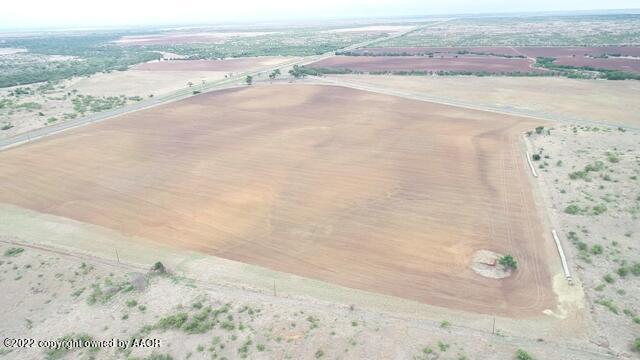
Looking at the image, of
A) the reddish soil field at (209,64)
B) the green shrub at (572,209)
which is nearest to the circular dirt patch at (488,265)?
the green shrub at (572,209)

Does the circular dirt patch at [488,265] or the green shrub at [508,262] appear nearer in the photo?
the circular dirt patch at [488,265]

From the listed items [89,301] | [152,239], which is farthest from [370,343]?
[152,239]

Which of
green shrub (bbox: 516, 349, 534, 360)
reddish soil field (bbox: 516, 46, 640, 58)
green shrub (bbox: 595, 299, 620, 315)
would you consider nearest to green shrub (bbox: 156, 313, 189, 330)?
green shrub (bbox: 516, 349, 534, 360)

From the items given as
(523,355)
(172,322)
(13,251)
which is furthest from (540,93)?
(13,251)

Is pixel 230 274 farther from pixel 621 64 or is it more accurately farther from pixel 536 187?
pixel 621 64

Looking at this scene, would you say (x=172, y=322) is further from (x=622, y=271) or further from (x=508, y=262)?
(x=622, y=271)

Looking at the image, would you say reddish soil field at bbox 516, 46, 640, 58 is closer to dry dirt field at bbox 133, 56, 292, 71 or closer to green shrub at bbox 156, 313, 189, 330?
dry dirt field at bbox 133, 56, 292, 71

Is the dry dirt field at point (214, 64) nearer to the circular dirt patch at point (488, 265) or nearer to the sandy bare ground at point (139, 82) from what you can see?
the sandy bare ground at point (139, 82)
